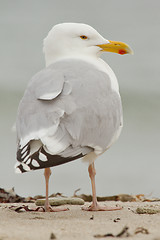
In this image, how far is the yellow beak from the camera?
17.9ft

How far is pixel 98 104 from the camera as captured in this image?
432 centimetres

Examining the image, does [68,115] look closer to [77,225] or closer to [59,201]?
[77,225]

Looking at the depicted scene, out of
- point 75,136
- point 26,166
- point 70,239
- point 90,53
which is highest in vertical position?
point 90,53

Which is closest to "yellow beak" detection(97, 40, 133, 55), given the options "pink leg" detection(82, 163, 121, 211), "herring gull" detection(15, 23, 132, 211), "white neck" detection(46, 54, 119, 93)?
"white neck" detection(46, 54, 119, 93)

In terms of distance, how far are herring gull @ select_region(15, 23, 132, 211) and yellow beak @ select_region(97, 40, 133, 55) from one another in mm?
311

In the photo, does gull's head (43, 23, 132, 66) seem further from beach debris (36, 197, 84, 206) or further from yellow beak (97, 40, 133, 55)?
beach debris (36, 197, 84, 206)

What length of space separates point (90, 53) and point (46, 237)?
114 inches

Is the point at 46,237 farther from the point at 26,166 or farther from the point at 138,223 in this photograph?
the point at 138,223

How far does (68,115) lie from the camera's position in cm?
404

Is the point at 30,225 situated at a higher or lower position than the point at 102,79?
lower

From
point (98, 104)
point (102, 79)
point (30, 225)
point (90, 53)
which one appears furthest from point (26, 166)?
point (90, 53)

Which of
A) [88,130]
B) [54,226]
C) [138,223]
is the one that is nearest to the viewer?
[54,226]

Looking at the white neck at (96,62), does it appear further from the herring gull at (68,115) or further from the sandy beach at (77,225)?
the sandy beach at (77,225)

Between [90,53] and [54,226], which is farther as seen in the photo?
[90,53]
